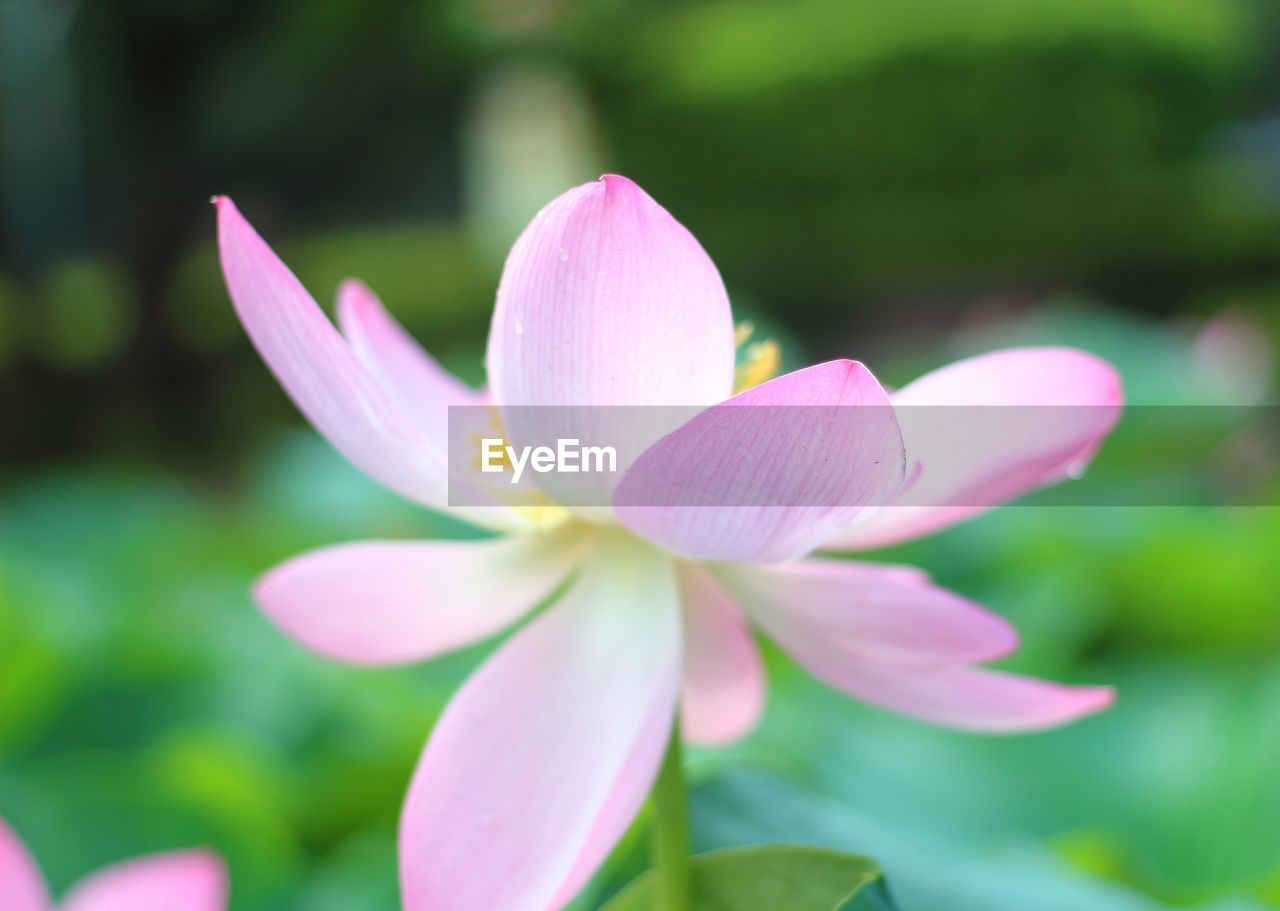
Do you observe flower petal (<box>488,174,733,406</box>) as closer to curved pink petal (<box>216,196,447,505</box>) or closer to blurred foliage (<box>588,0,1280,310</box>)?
curved pink petal (<box>216,196,447,505</box>)

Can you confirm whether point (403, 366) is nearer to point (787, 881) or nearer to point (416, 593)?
point (416, 593)

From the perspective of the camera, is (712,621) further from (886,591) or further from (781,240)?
(781,240)

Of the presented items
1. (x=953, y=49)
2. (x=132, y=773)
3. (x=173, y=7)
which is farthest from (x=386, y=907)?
(x=953, y=49)

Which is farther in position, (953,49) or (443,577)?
(953,49)

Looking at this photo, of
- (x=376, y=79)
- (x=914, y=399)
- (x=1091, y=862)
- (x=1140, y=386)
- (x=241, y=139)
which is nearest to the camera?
(x=914, y=399)

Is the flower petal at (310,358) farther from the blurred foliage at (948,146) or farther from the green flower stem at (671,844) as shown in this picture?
the blurred foliage at (948,146)

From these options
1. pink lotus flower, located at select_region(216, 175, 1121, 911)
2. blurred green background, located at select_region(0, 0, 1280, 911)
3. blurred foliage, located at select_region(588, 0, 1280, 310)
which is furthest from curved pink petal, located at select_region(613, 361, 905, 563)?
blurred foliage, located at select_region(588, 0, 1280, 310)

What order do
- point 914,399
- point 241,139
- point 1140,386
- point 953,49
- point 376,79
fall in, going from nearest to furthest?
point 914,399 → point 1140,386 → point 953,49 → point 241,139 → point 376,79
